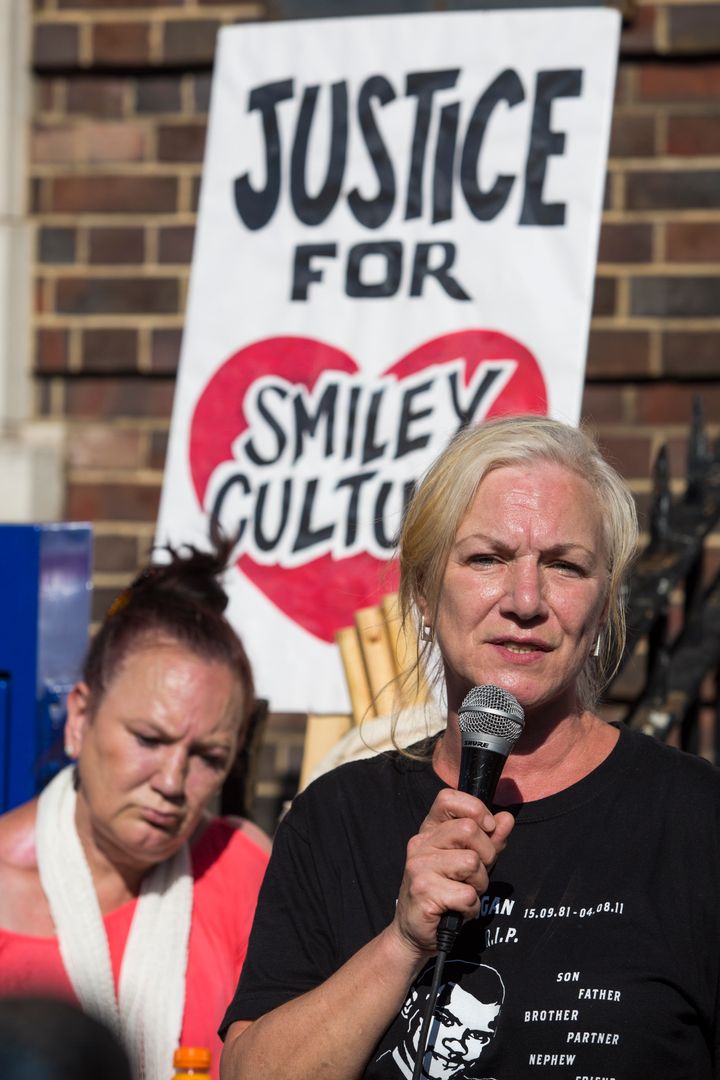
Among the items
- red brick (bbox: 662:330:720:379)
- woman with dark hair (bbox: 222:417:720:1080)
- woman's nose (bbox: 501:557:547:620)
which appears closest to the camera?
woman with dark hair (bbox: 222:417:720:1080)

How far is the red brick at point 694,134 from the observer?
165 inches

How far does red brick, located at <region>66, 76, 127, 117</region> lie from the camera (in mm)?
4617

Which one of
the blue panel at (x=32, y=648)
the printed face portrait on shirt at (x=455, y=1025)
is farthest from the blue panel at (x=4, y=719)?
the printed face portrait on shirt at (x=455, y=1025)

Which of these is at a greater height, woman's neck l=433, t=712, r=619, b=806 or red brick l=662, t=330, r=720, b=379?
red brick l=662, t=330, r=720, b=379

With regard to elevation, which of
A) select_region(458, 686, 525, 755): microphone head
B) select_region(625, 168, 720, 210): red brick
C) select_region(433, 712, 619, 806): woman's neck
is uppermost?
select_region(625, 168, 720, 210): red brick

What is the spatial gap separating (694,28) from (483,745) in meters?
3.29

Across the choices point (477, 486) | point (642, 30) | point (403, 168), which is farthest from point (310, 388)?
point (477, 486)

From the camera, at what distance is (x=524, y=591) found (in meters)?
1.71

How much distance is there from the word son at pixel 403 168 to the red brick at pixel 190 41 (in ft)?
2.48

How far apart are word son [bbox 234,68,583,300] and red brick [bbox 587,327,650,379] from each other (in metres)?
0.77

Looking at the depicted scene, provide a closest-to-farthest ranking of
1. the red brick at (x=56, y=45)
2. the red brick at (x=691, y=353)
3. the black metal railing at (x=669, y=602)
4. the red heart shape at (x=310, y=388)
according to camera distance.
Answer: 1. the black metal railing at (x=669, y=602)
2. the red heart shape at (x=310, y=388)
3. the red brick at (x=691, y=353)
4. the red brick at (x=56, y=45)

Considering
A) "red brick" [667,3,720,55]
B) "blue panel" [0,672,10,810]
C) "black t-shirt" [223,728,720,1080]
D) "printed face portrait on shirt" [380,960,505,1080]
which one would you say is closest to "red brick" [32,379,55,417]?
"blue panel" [0,672,10,810]

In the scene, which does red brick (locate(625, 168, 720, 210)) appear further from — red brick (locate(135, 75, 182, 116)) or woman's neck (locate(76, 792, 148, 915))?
woman's neck (locate(76, 792, 148, 915))

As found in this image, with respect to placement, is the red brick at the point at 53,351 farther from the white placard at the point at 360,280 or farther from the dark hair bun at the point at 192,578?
the dark hair bun at the point at 192,578
